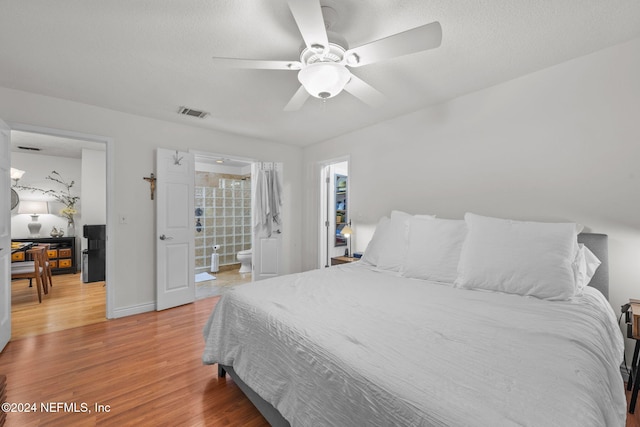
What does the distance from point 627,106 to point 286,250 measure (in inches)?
165

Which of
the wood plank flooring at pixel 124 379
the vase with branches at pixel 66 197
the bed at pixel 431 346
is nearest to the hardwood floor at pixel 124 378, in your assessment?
the wood plank flooring at pixel 124 379

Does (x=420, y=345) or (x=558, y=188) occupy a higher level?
(x=558, y=188)

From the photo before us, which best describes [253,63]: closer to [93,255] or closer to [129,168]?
[129,168]

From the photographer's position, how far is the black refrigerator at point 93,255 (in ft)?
15.1

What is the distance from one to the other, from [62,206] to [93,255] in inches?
73.3

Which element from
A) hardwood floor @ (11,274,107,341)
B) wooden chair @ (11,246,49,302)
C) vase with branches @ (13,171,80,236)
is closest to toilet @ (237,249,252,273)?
hardwood floor @ (11,274,107,341)

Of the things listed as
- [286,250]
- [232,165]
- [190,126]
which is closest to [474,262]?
[286,250]

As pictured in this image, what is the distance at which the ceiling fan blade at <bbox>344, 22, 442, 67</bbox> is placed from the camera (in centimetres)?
131

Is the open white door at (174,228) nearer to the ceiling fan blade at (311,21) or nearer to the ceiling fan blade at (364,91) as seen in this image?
the ceiling fan blade at (364,91)

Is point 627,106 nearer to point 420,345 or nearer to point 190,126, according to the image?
point 420,345

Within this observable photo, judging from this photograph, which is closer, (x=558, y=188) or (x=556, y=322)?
(x=556, y=322)

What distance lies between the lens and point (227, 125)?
362 centimetres

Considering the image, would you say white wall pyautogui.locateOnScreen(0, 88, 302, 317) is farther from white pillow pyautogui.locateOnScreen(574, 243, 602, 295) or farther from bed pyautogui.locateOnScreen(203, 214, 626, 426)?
white pillow pyautogui.locateOnScreen(574, 243, 602, 295)

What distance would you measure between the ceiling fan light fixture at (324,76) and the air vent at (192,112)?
6.57 ft
